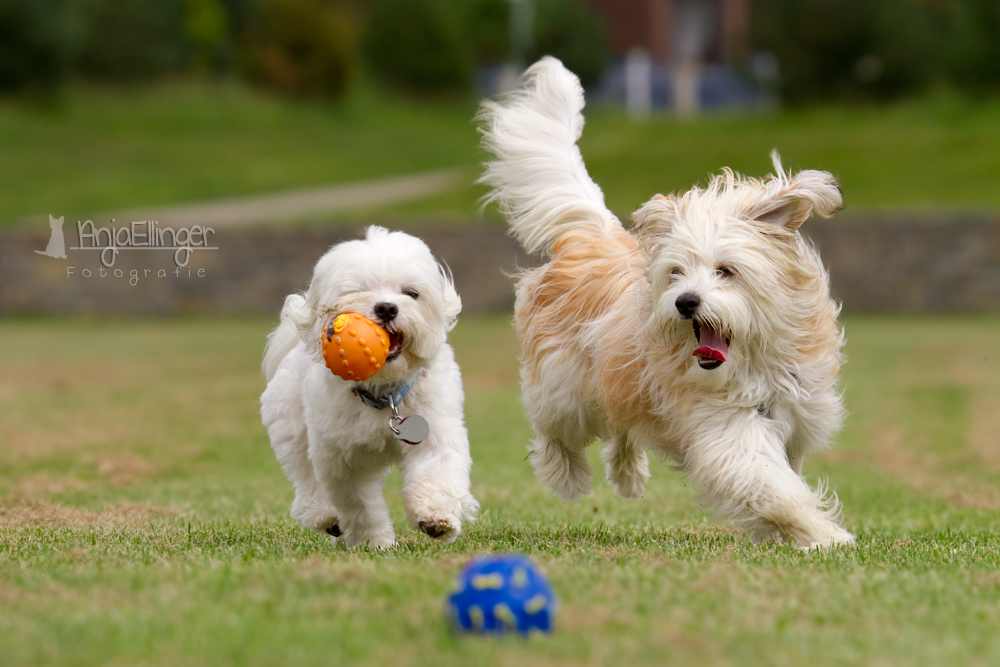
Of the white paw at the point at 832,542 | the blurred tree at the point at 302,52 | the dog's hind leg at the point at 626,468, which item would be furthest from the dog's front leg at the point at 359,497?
the blurred tree at the point at 302,52

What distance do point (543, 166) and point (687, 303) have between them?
194cm

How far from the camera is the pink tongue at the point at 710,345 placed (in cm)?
536

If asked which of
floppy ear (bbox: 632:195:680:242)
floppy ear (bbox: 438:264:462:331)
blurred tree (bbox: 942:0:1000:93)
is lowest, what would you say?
floppy ear (bbox: 438:264:462:331)

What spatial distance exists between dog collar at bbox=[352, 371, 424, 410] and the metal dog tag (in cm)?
7

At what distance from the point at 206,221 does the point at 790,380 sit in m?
23.0

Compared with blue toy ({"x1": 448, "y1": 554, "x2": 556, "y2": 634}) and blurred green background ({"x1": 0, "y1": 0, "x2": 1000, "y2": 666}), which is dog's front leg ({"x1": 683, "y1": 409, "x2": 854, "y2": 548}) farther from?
blue toy ({"x1": 448, "y1": 554, "x2": 556, "y2": 634})

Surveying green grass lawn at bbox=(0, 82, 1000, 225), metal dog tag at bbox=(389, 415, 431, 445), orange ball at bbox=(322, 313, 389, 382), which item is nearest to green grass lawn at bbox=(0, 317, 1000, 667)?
metal dog tag at bbox=(389, 415, 431, 445)

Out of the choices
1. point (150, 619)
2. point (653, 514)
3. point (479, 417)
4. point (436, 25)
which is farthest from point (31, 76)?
point (150, 619)

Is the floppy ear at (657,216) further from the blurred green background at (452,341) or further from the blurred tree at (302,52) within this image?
the blurred tree at (302,52)

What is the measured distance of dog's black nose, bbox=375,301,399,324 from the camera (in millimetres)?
5238

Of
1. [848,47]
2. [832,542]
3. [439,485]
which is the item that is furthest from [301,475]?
[848,47]

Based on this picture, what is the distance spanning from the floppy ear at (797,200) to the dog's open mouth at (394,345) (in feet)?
5.15

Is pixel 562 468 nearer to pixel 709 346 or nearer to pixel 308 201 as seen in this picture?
pixel 709 346

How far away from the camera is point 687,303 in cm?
529
